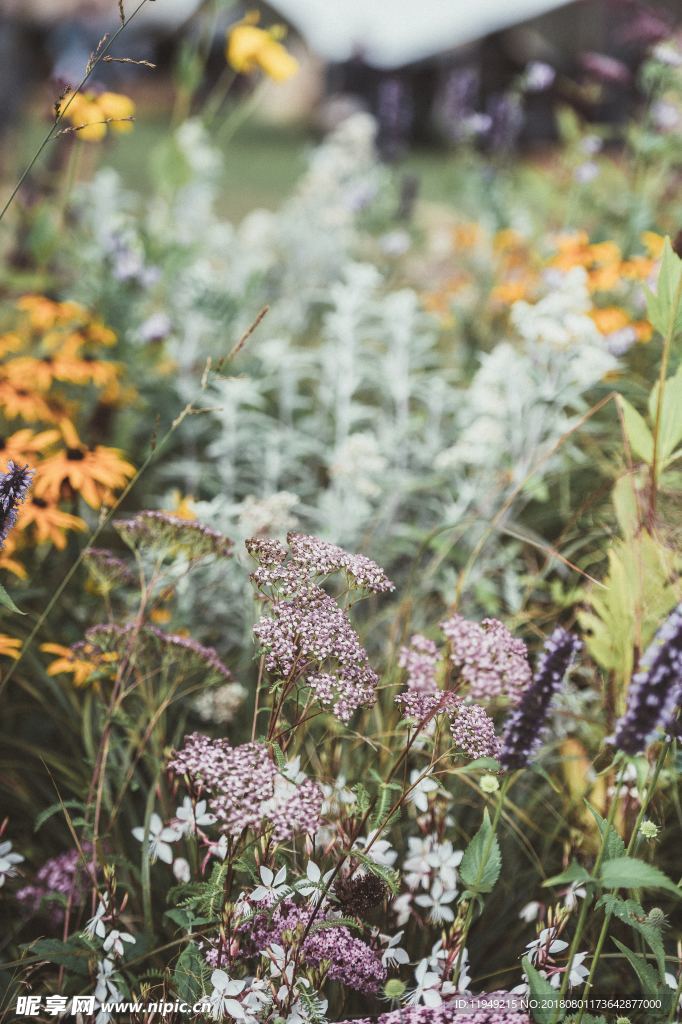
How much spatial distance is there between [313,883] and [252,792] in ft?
0.75

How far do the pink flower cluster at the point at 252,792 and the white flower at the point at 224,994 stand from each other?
224 millimetres

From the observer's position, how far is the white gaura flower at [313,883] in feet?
3.95

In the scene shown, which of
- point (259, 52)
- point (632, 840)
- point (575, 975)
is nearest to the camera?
point (632, 840)

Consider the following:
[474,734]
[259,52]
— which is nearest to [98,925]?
[474,734]

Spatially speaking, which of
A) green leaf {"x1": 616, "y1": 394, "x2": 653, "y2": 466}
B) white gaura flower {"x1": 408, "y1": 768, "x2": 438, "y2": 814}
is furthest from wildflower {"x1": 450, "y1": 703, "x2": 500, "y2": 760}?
green leaf {"x1": 616, "y1": 394, "x2": 653, "y2": 466}

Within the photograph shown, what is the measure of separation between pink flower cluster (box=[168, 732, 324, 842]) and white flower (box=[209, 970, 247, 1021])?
0.74 ft

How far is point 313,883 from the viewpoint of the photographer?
1.21 m

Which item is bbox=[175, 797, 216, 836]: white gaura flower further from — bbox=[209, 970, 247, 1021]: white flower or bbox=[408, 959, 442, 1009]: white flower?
bbox=[408, 959, 442, 1009]: white flower

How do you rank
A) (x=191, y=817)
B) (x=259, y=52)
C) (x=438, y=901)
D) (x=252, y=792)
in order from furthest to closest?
(x=259, y=52), (x=438, y=901), (x=191, y=817), (x=252, y=792)

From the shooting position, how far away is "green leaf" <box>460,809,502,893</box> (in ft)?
3.87

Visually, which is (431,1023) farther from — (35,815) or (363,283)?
(363,283)

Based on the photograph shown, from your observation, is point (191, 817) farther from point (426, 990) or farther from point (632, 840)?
point (632, 840)

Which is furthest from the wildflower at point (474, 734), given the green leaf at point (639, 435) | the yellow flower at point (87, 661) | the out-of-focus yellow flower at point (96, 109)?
the out-of-focus yellow flower at point (96, 109)

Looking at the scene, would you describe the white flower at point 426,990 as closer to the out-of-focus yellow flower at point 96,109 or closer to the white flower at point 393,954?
the white flower at point 393,954
